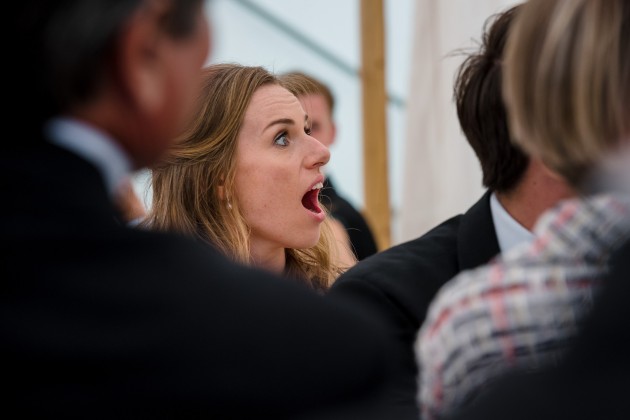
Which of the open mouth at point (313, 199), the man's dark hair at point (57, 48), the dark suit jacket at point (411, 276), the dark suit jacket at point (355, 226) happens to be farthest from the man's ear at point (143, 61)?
the dark suit jacket at point (355, 226)

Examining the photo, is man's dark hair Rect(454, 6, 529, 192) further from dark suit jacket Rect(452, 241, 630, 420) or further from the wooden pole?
the wooden pole

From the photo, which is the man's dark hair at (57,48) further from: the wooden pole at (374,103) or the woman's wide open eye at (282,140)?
the wooden pole at (374,103)

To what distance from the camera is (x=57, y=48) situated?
0.80 metres

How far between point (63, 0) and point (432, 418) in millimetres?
584

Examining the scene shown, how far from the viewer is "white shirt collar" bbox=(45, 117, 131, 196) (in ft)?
2.70

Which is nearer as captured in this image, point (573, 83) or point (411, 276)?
point (573, 83)

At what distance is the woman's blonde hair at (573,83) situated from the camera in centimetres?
96

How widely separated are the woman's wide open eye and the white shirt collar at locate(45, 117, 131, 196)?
1932mm

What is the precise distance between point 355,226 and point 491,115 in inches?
77.3

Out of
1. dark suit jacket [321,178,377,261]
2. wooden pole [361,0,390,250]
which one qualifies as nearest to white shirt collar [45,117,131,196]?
dark suit jacket [321,178,377,261]

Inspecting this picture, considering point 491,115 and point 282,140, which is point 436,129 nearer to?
point 282,140

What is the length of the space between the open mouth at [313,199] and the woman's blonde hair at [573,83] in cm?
185

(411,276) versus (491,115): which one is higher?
(491,115)

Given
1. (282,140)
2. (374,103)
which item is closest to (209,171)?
(282,140)
